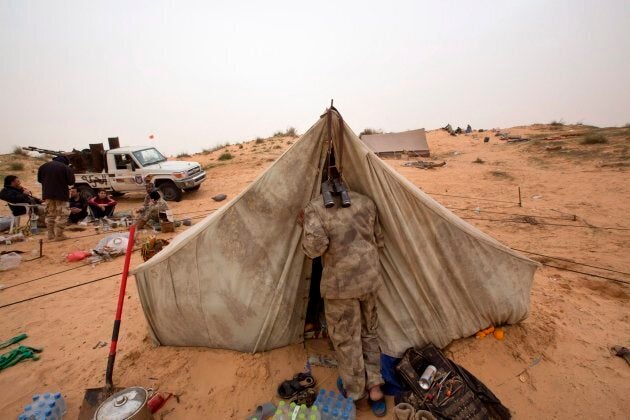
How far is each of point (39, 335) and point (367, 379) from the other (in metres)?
4.48

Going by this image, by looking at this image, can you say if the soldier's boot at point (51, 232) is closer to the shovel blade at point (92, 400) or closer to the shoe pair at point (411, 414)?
the shovel blade at point (92, 400)

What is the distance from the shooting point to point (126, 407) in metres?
2.51

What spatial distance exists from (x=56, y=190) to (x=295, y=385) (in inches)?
312

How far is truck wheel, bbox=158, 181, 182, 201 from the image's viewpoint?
11664 millimetres

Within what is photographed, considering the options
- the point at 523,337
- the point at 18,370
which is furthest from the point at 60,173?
the point at 523,337

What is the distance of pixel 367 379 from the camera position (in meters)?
2.86

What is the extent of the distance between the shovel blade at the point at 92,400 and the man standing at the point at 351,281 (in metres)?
2.21

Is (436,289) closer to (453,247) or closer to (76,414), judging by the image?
(453,247)

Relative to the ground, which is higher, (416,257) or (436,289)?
(416,257)

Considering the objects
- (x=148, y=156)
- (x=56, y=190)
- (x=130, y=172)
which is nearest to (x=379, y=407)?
(x=56, y=190)

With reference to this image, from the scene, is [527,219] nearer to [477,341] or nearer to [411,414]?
[477,341]

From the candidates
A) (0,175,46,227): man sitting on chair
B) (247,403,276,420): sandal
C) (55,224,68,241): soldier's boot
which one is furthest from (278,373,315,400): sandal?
(0,175,46,227): man sitting on chair

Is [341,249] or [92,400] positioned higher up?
[341,249]

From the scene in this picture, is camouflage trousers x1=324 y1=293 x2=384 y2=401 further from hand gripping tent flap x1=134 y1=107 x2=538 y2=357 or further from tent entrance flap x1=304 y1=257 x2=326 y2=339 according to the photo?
tent entrance flap x1=304 y1=257 x2=326 y2=339
